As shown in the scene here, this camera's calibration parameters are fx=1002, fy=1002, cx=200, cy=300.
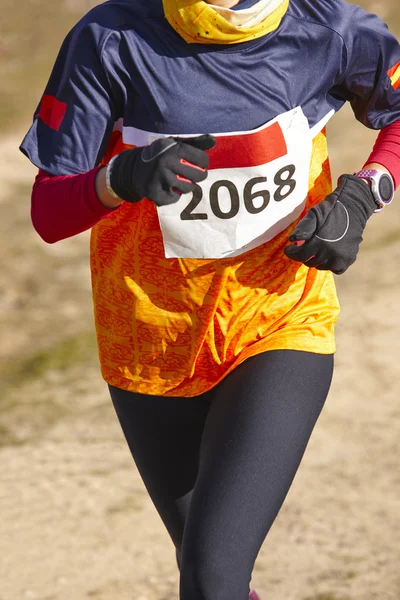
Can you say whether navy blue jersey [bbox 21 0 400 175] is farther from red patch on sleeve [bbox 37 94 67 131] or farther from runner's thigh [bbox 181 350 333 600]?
runner's thigh [bbox 181 350 333 600]

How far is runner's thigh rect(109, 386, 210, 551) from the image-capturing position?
85.2 inches

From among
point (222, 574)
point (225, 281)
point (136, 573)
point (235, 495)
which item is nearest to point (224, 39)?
point (225, 281)

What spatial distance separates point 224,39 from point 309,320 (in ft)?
1.99

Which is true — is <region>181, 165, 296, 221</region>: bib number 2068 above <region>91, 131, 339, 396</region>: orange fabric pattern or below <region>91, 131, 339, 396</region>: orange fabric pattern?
above

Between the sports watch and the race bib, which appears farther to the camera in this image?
the sports watch

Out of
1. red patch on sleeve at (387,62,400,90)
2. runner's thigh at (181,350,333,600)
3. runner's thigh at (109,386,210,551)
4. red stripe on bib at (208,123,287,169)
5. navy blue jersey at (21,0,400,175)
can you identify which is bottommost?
runner's thigh at (109,386,210,551)

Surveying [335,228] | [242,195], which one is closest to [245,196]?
[242,195]

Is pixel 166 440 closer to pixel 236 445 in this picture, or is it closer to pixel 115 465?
pixel 236 445

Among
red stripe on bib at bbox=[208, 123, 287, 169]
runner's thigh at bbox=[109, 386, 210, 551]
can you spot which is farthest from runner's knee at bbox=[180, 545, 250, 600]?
red stripe on bib at bbox=[208, 123, 287, 169]

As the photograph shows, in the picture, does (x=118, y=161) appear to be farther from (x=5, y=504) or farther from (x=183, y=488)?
(x=5, y=504)

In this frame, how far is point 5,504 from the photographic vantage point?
11.8 feet

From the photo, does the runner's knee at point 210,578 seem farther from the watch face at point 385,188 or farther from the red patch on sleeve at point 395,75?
the red patch on sleeve at point 395,75

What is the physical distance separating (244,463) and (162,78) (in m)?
0.74

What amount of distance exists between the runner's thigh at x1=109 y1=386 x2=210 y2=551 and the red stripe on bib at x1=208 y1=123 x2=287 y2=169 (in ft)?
1.70
